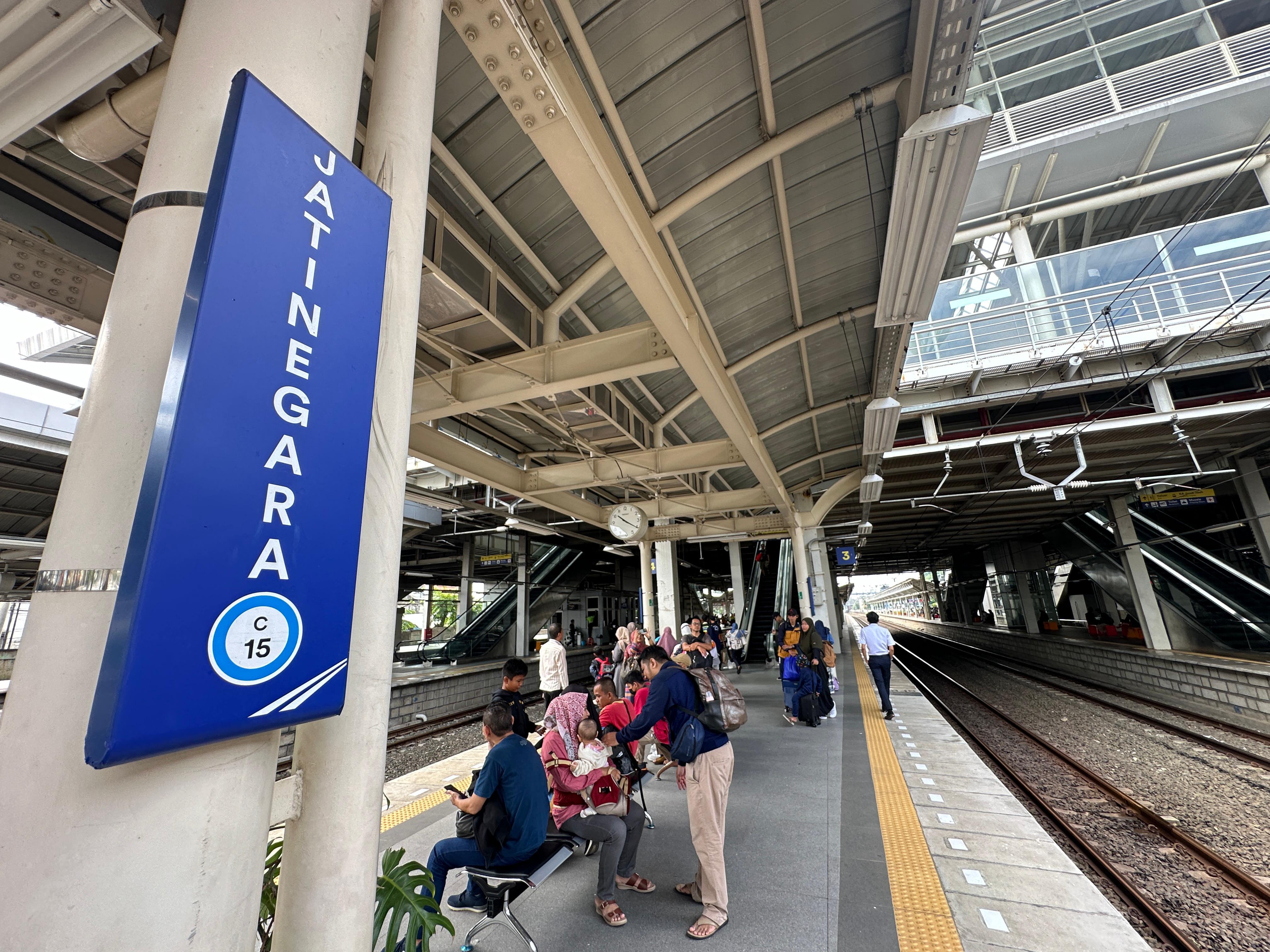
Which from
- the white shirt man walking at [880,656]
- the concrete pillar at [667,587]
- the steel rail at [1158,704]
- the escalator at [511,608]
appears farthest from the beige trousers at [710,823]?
the escalator at [511,608]

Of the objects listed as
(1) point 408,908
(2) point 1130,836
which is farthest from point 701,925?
(2) point 1130,836

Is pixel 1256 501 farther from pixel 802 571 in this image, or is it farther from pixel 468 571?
pixel 468 571

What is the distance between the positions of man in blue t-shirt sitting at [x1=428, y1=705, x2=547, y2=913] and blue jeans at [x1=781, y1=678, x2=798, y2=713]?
19.1 ft

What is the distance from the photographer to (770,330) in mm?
6504

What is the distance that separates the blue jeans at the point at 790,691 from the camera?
7.87 meters

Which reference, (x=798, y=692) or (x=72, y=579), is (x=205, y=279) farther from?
(x=798, y=692)

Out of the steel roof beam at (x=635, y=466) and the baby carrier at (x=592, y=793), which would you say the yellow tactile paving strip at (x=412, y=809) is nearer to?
the baby carrier at (x=592, y=793)

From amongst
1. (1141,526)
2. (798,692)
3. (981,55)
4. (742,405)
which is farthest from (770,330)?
(1141,526)

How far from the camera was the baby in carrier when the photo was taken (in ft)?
11.4

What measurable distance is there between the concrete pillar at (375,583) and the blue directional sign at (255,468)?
0.19 metres

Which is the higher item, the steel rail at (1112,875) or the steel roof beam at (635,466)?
the steel roof beam at (635,466)

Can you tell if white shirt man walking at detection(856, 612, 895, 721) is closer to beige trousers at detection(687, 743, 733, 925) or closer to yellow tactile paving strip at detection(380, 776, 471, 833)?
beige trousers at detection(687, 743, 733, 925)

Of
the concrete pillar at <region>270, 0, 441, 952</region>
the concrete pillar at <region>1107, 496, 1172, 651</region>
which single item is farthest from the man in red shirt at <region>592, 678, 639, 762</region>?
the concrete pillar at <region>1107, 496, 1172, 651</region>

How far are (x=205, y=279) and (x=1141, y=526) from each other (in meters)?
21.6
